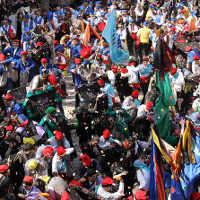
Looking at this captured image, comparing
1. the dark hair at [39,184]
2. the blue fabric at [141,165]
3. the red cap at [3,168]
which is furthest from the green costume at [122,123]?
the red cap at [3,168]

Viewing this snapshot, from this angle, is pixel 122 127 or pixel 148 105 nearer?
pixel 122 127

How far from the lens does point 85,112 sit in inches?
314

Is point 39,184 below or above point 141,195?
above

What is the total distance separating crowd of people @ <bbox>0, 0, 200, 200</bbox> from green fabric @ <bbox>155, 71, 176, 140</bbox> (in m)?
0.09

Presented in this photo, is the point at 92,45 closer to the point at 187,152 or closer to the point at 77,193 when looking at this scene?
the point at 187,152

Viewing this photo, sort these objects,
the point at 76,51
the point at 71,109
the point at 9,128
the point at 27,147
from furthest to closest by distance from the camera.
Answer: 1. the point at 76,51
2. the point at 71,109
3. the point at 9,128
4. the point at 27,147

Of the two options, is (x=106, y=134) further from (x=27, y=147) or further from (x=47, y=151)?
(x=27, y=147)

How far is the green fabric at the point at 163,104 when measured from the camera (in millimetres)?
8414

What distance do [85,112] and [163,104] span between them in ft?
6.04

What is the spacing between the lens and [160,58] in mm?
8078

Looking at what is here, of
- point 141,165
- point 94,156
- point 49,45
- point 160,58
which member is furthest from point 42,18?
point 141,165

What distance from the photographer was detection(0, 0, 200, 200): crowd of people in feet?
21.0

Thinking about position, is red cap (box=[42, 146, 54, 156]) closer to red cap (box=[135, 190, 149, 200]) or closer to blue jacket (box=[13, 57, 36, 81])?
red cap (box=[135, 190, 149, 200])

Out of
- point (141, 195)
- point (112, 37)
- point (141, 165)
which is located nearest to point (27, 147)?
point (141, 165)
